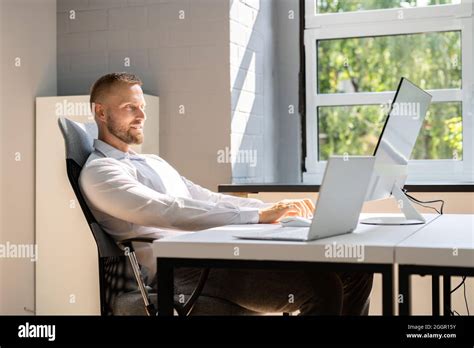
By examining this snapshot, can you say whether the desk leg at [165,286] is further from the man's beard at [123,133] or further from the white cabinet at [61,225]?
the white cabinet at [61,225]

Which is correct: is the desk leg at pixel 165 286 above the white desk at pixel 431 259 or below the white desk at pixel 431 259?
below

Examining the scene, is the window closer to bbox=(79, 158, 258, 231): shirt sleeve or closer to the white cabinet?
the white cabinet

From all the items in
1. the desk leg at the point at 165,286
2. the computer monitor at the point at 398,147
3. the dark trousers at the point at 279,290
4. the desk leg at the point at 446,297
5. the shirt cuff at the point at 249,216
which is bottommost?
the desk leg at the point at 446,297

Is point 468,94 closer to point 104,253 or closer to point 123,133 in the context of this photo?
point 123,133

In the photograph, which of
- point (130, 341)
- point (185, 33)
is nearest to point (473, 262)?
point (130, 341)

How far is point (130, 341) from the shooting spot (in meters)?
1.62

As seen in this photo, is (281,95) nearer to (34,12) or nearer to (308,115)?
(308,115)

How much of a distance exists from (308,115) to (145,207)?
2.11 metres

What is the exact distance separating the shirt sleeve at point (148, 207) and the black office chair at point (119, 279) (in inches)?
2.0

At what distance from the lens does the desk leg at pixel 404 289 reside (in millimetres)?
1641

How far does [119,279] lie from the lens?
7.91 ft

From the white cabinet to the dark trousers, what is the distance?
5.17 ft

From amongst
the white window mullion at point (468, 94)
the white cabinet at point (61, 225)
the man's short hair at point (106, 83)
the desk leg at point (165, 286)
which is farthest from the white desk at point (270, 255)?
the white window mullion at point (468, 94)

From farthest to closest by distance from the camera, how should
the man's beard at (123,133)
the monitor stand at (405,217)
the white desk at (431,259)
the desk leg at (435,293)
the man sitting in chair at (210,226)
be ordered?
the man's beard at (123,133) → the desk leg at (435,293) → the monitor stand at (405,217) → the man sitting in chair at (210,226) → the white desk at (431,259)
